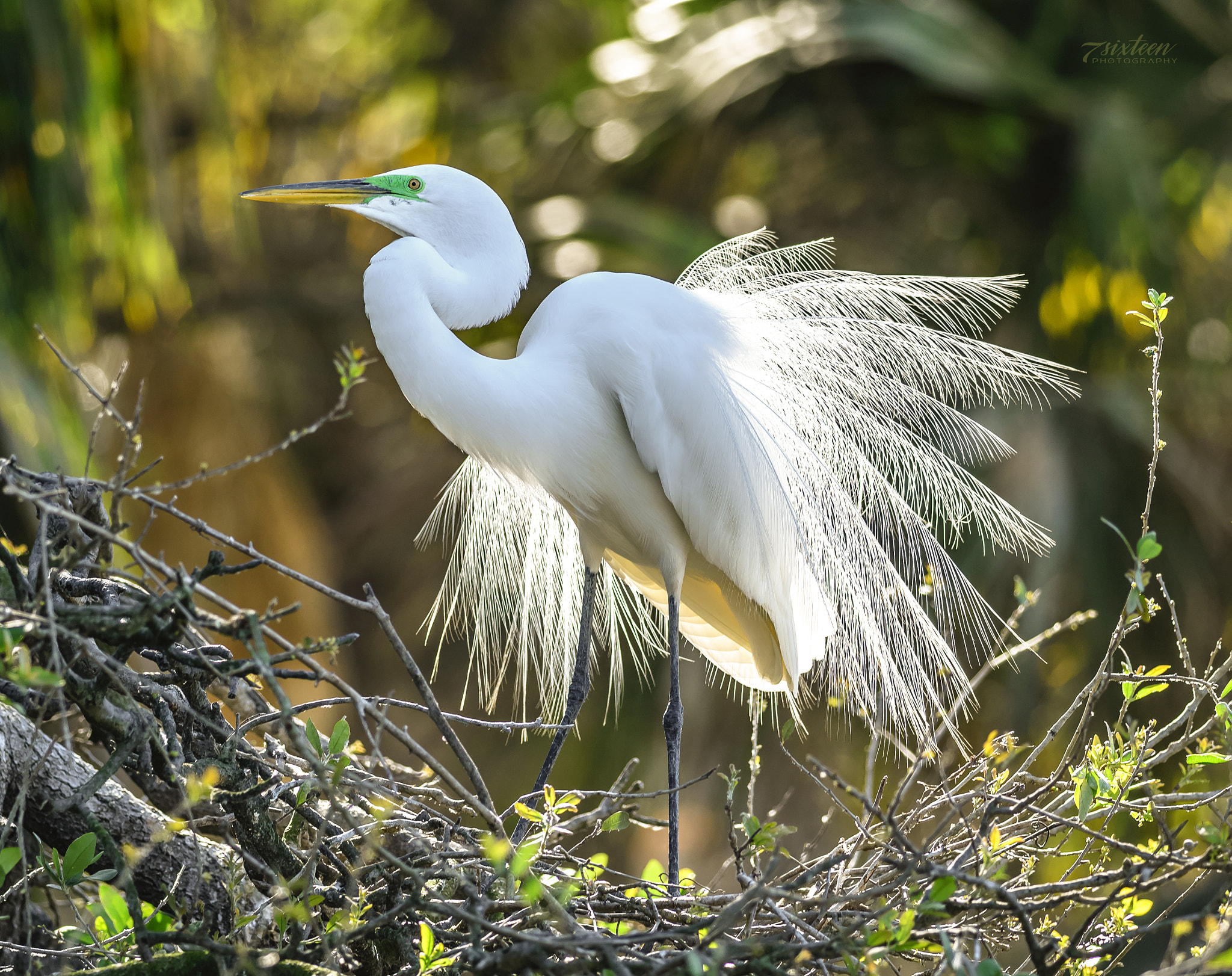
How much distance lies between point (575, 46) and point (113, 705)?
6.05 m

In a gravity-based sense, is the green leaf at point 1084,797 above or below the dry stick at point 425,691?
below

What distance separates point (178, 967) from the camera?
1219 mm

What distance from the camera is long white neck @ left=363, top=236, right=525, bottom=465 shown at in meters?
1.75

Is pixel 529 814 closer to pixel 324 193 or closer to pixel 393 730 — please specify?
pixel 393 730

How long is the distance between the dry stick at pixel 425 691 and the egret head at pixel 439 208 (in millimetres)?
745

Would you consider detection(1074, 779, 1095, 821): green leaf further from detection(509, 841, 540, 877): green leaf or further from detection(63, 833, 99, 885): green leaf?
detection(63, 833, 99, 885): green leaf

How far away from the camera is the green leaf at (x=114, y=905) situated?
1.29 meters

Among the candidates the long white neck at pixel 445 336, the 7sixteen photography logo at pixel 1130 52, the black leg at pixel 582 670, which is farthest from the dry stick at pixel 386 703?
the 7sixteen photography logo at pixel 1130 52

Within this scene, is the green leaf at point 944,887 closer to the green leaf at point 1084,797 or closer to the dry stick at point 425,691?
the green leaf at point 1084,797

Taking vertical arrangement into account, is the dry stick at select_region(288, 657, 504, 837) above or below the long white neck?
below

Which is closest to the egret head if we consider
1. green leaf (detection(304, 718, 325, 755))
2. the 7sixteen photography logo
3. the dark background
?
green leaf (detection(304, 718, 325, 755))

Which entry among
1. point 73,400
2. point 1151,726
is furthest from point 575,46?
point 1151,726

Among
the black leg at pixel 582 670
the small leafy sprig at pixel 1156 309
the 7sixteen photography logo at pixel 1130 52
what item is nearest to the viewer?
the small leafy sprig at pixel 1156 309

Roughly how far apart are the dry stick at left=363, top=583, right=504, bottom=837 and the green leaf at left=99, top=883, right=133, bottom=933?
393mm
